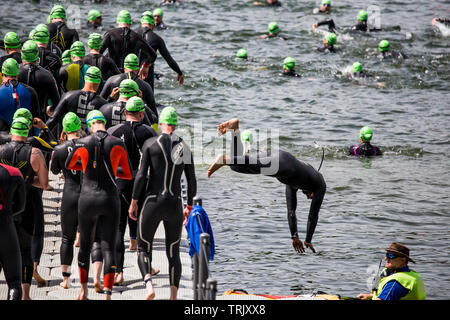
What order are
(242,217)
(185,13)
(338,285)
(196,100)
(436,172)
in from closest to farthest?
1. (338,285)
2. (242,217)
3. (436,172)
4. (196,100)
5. (185,13)

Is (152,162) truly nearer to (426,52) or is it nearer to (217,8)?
(426,52)

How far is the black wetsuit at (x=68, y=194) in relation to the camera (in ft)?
29.4

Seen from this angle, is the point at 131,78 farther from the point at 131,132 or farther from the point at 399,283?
the point at 399,283

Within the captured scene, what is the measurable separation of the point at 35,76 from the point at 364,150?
11.5m

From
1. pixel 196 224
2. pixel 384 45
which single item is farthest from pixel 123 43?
pixel 384 45

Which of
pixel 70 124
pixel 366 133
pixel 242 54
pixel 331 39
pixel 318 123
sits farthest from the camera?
pixel 331 39

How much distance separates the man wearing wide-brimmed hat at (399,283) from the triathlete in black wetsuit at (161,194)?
239 cm

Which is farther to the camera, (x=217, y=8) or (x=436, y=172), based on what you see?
(x=217, y=8)

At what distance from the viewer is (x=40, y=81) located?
1109 centimetres

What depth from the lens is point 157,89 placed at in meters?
25.6

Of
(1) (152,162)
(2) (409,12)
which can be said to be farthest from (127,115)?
(2) (409,12)

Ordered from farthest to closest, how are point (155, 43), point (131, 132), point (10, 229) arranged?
point (155, 43), point (131, 132), point (10, 229)

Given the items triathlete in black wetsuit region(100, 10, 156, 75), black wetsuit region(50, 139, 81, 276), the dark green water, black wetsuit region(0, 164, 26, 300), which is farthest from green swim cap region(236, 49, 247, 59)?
black wetsuit region(0, 164, 26, 300)

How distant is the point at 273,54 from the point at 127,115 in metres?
21.2
